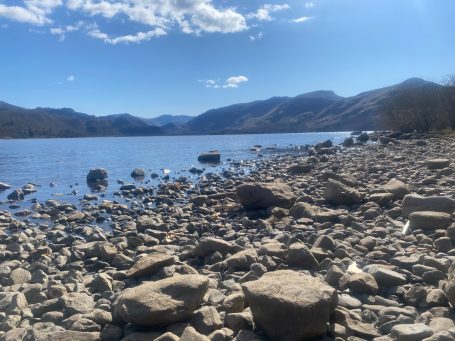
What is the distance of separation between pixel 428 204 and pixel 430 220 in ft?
4.57

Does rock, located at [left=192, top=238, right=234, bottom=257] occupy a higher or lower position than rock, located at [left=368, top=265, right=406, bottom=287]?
lower

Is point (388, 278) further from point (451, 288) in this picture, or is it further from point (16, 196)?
point (16, 196)

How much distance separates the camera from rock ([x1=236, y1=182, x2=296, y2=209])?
52.3 ft

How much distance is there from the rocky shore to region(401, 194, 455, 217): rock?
0.12 ft

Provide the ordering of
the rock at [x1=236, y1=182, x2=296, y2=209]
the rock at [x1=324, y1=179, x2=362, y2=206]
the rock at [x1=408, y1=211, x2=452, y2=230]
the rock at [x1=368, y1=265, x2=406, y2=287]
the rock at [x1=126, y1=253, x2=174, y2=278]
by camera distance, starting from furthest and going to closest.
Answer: the rock at [x1=236, y1=182, x2=296, y2=209] → the rock at [x1=324, y1=179, x2=362, y2=206] → the rock at [x1=408, y1=211, x2=452, y2=230] → the rock at [x1=126, y1=253, x2=174, y2=278] → the rock at [x1=368, y1=265, x2=406, y2=287]

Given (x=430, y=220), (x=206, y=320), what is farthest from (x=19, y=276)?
(x=430, y=220)

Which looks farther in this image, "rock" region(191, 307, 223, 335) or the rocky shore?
"rock" region(191, 307, 223, 335)

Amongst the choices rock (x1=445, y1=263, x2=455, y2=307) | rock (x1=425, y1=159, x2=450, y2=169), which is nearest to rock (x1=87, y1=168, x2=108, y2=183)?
rock (x1=425, y1=159, x2=450, y2=169)

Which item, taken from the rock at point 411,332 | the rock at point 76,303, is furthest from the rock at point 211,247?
the rock at point 411,332

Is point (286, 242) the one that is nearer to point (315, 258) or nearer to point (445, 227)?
point (315, 258)

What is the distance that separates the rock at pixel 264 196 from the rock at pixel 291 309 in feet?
33.7

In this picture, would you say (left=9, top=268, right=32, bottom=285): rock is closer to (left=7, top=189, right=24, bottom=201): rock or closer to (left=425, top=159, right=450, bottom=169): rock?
(left=7, top=189, right=24, bottom=201): rock

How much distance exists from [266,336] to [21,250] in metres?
8.91

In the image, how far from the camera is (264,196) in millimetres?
16094
